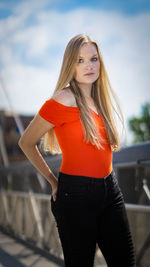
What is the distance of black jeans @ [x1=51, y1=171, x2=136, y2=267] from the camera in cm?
162

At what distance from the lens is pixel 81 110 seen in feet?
5.54

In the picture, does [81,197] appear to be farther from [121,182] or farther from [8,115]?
[8,115]

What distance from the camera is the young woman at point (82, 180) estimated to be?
163 centimetres

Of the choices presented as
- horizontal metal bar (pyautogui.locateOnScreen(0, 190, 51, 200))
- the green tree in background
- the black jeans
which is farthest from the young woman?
the green tree in background

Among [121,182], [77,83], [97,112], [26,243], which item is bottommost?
[26,243]

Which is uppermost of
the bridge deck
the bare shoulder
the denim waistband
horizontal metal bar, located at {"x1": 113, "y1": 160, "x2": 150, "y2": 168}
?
the bare shoulder

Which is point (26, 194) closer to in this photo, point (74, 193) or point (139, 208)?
point (139, 208)

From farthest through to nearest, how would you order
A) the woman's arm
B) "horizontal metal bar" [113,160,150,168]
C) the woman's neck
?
"horizontal metal bar" [113,160,150,168]
the woman's neck
the woman's arm

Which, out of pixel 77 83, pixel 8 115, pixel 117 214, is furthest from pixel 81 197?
pixel 8 115

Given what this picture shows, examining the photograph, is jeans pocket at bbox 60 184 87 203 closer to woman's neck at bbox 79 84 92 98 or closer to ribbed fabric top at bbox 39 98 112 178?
ribbed fabric top at bbox 39 98 112 178

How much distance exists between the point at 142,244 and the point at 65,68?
1.82m

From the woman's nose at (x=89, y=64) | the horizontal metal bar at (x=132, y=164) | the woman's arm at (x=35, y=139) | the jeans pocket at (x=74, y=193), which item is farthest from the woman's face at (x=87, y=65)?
the horizontal metal bar at (x=132, y=164)

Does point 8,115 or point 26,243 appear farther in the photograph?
point 8,115

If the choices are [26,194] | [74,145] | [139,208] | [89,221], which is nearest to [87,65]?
[74,145]
